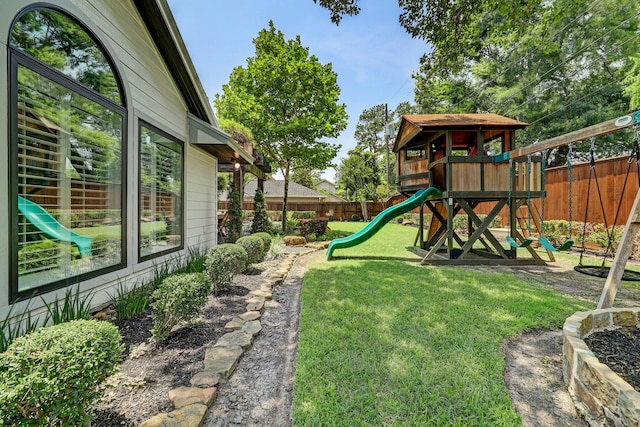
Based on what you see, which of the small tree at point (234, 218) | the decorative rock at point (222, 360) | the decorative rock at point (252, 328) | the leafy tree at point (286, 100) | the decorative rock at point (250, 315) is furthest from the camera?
the leafy tree at point (286, 100)

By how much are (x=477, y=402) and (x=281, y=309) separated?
2.61 metres

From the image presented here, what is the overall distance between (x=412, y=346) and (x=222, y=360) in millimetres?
1759

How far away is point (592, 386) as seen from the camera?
1.83 metres

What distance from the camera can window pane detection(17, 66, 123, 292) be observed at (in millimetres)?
2412

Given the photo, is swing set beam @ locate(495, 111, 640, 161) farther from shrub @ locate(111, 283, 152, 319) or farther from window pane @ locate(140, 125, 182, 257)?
window pane @ locate(140, 125, 182, 257)

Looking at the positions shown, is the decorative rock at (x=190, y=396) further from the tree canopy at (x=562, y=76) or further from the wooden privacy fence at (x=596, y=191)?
the tree canopy at (x=562, y=76)

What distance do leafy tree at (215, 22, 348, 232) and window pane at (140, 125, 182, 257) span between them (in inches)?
310

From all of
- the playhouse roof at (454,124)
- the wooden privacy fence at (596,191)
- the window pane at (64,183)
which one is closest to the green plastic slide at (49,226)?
the window pane at (64,183)

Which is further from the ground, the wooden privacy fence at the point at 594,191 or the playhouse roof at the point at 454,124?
the playhouse roof at the point at 454,124

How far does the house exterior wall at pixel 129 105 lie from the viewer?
2.14 meters

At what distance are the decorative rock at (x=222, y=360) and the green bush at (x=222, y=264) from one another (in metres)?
1.65

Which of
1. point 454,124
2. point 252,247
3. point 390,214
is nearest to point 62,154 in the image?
point 252,247

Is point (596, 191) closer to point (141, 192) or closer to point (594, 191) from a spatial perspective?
point (594, 191)

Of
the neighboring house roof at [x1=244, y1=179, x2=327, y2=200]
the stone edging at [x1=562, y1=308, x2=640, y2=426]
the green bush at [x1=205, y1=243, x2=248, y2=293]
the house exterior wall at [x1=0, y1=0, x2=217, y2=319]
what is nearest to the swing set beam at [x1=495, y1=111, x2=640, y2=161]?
the stone edging at [x1=562, y1=308, x2=640, y2=426]
